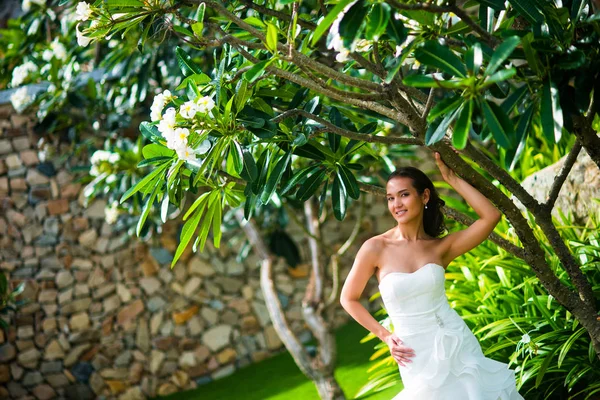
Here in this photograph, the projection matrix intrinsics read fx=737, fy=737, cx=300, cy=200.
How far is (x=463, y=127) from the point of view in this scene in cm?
167

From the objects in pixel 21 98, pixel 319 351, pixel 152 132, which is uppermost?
pixel 21 98

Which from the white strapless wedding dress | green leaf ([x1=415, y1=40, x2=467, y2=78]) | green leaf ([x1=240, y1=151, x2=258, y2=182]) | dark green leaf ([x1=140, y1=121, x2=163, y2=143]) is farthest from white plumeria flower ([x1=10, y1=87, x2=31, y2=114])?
green leaf ([x1=415, y1=40, x2=467, y2=78])

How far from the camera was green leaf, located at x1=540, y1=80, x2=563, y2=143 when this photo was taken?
1777 millimetres

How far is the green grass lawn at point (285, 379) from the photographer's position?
183 inches

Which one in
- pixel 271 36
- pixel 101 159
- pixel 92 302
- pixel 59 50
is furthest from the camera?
pixel 92 302

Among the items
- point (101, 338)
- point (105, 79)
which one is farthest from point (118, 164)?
point (101, 338)

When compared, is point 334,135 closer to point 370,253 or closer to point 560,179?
point 370,253

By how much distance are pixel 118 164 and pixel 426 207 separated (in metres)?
2.42

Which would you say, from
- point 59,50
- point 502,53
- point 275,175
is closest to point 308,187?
point 275,175

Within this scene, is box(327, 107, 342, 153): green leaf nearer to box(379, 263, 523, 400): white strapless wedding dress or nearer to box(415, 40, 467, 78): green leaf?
box(379, 263, 523, 400): white strapless wedding dress

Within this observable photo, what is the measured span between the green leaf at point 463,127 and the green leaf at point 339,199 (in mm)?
717

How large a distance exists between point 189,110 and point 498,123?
82cm

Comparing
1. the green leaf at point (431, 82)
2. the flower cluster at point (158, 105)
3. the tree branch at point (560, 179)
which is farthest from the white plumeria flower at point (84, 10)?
the tree branch at point (560, 179)

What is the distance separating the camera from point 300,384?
15.8ft
